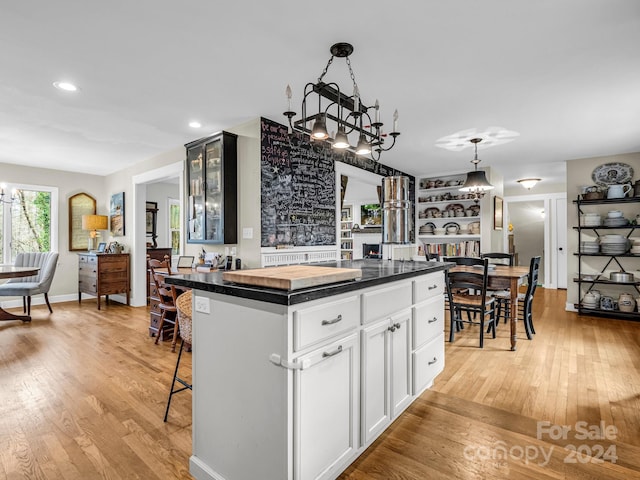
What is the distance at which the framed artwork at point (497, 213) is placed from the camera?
6.22m

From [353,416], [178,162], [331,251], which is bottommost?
[353,416]

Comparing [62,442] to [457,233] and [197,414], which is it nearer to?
[197,414]

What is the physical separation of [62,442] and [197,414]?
930 mm

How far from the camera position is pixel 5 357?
3.29m

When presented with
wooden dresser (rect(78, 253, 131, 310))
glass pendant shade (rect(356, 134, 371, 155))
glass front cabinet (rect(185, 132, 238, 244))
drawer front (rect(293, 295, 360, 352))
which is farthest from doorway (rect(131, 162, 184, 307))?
drawer front (rect(293, 295, 360, 352))

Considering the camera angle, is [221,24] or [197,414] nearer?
[197,414]

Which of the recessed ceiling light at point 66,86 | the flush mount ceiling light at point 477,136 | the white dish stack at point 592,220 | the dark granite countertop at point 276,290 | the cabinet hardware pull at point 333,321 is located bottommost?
the cabinet hardware pull at point 333,321

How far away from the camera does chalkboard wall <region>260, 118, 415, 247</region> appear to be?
3680mm

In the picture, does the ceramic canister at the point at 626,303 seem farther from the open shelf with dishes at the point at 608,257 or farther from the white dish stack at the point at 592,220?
the white dish stack at the point at 592,220

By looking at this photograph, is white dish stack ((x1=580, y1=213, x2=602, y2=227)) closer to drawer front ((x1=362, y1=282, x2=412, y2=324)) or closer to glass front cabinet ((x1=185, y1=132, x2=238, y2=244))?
drawer front ((x1=362, y1=282, x2=412, y2=324))

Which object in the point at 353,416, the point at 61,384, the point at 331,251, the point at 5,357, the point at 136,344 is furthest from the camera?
the point at 331,251

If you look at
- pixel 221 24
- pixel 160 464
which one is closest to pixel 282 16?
pixel 221 24

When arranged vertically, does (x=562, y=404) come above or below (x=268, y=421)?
below

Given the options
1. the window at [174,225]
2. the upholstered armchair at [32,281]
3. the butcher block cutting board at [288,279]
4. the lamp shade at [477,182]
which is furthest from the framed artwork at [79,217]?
the lamp shade at [477,182]
